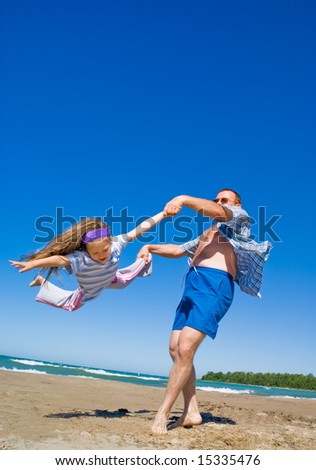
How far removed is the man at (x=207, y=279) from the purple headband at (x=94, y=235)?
703 millimetres

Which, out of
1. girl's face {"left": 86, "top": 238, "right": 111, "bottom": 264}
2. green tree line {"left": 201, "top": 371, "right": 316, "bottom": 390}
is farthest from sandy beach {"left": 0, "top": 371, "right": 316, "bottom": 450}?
green tree line {"left": 201, "top": 371, "right": 316, "bottom": 390}

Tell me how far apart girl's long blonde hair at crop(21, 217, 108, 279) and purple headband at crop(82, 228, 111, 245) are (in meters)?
0.04

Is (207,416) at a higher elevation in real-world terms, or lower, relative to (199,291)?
lower

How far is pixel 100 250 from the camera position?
15.2ft

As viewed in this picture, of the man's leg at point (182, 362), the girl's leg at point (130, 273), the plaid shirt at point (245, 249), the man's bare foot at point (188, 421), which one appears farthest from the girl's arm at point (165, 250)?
the man's bare foot at point (188, 421)

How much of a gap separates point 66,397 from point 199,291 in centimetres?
358

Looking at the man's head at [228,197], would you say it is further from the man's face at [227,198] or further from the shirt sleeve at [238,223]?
the shirt sleeve at [238,223]

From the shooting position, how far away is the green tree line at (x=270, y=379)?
1475 inches

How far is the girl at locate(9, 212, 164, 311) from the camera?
15.0ft

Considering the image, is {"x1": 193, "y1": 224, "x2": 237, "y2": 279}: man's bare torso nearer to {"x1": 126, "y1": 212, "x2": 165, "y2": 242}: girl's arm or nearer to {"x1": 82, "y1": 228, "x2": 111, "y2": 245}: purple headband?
{"x1": 126, "y1": 212, "x2": 165, "y2": 242}: girl's arm
